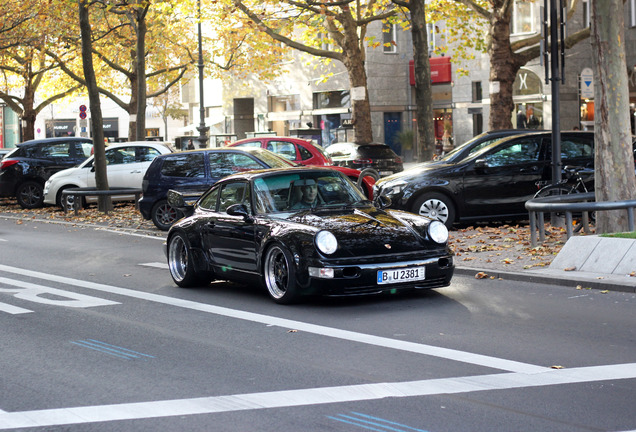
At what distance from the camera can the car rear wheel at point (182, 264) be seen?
38.6 ft

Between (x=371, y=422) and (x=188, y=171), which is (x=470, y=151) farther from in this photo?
(x=371, y=422)

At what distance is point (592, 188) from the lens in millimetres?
16875

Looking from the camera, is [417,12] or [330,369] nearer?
[330,369]

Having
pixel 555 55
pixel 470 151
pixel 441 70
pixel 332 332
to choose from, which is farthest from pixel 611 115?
pixel 441 70

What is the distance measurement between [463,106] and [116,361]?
42.2 m

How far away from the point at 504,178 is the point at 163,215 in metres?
6.80

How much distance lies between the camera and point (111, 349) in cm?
810

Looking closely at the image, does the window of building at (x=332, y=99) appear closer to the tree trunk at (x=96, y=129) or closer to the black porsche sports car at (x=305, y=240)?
the tree trunk at (x=96, y=129)

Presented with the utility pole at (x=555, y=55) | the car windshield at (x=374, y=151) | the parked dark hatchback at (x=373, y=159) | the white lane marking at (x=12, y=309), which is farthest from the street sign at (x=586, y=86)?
the white lane marking at (x=12, y=309)

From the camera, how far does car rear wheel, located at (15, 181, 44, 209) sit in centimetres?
2788

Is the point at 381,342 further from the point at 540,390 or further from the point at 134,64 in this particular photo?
the point at 134,64

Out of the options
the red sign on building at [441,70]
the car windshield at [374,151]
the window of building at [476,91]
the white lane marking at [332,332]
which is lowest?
the white lane marking at [332,332]

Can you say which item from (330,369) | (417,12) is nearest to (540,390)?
(330,369)

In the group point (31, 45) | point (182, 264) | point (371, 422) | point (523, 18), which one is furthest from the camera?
point (523, 18)
